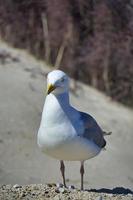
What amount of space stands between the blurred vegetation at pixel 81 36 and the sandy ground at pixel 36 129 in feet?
1.20

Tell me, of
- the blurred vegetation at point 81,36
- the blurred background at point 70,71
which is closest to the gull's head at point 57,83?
the blurred background at point 70,71

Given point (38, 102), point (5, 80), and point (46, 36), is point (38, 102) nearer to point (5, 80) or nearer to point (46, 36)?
point (5, 80)

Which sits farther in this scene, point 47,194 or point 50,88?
point 50,88

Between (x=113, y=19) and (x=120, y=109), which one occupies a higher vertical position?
(x=113, y=19)

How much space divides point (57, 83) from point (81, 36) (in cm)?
1068

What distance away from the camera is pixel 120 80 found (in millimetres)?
16797

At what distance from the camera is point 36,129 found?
44.3 feet

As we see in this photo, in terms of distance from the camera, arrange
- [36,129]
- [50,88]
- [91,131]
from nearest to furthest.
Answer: [50,88] → [91,131] → [36,129]

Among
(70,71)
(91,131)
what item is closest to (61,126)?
(91,131)

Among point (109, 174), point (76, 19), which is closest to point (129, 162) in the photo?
point (109, 174)

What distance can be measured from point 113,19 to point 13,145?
5.11m

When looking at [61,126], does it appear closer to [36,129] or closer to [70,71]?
[36,129]

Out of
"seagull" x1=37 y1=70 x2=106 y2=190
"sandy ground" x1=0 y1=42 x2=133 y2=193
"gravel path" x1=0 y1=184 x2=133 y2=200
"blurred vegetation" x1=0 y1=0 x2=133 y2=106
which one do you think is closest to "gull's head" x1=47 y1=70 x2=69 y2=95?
"seagull" x1=37 y1=70 x2=106 y2=190

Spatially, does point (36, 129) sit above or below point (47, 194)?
below
